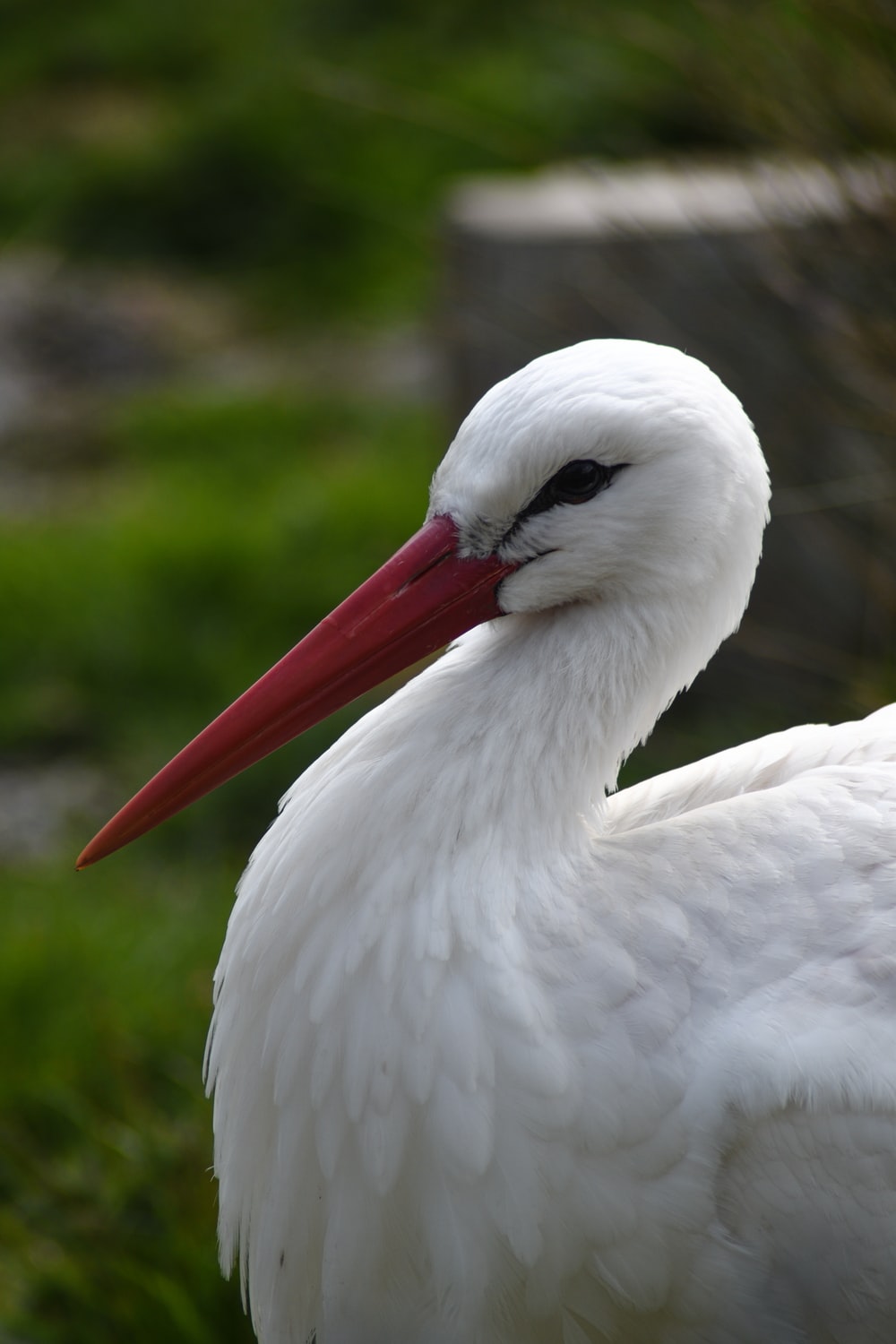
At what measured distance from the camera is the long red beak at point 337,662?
184 centimetres

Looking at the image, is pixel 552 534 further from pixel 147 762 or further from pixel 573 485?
pixel 147 762

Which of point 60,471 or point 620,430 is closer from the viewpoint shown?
point 620,430

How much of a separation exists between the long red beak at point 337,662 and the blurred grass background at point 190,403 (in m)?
1.05

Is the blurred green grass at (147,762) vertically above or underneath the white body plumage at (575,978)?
underneath

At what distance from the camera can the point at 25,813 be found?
4137mm

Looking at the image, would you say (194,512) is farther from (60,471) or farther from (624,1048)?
(624,1048)

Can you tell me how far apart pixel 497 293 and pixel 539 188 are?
726 mm

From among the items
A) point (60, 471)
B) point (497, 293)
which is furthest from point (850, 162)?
point (60, 471)

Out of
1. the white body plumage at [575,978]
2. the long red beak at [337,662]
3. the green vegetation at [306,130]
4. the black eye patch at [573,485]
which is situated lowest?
the green vegetation at [306,130]

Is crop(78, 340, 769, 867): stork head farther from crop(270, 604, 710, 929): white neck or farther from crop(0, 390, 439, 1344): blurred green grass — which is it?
crop(0, 390, 439, 1344): blurred green grass

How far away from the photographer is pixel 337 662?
1854 millimetres

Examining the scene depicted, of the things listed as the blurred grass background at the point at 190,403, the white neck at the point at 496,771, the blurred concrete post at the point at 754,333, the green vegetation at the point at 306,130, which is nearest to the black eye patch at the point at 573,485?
the white neck at the point at 496,771

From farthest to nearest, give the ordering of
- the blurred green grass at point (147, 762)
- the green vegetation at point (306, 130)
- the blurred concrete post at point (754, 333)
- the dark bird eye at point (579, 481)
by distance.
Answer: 1. the green vegetation at point (306, 130)
2. the blurred concrete post at point (754, 333)
3. the blurred green grass at point (147, 762)
4. the dark bird eye at point (579, 481)

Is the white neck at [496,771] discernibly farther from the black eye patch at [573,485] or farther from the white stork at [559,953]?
the black eye patch at [573,485]
